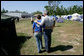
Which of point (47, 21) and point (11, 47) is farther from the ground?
point (47, 21)

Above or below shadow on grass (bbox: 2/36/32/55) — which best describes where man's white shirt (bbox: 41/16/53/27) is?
above

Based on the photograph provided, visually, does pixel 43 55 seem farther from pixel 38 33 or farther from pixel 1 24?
pixel 1 24

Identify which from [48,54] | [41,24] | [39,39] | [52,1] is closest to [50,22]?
[41,24]

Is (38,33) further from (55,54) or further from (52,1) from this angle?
(52,1)

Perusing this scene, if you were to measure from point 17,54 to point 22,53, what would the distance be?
236 millimetres

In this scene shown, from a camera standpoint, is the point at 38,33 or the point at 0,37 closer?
the point at 0,37

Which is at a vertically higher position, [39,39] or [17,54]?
[39,39]

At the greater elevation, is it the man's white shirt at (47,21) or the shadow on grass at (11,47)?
the man's white shirt at (47,21)

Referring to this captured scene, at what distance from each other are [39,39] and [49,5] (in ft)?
93.2

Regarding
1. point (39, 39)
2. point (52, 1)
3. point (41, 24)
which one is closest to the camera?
point (41, 24)

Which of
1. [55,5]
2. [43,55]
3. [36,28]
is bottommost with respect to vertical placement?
[43,55]

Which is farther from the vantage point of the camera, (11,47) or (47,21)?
(11,47)

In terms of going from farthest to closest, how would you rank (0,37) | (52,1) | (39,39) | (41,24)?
(52,1) → (39,39) → (41,24) → (0,37)

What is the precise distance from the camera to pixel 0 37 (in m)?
4.63
